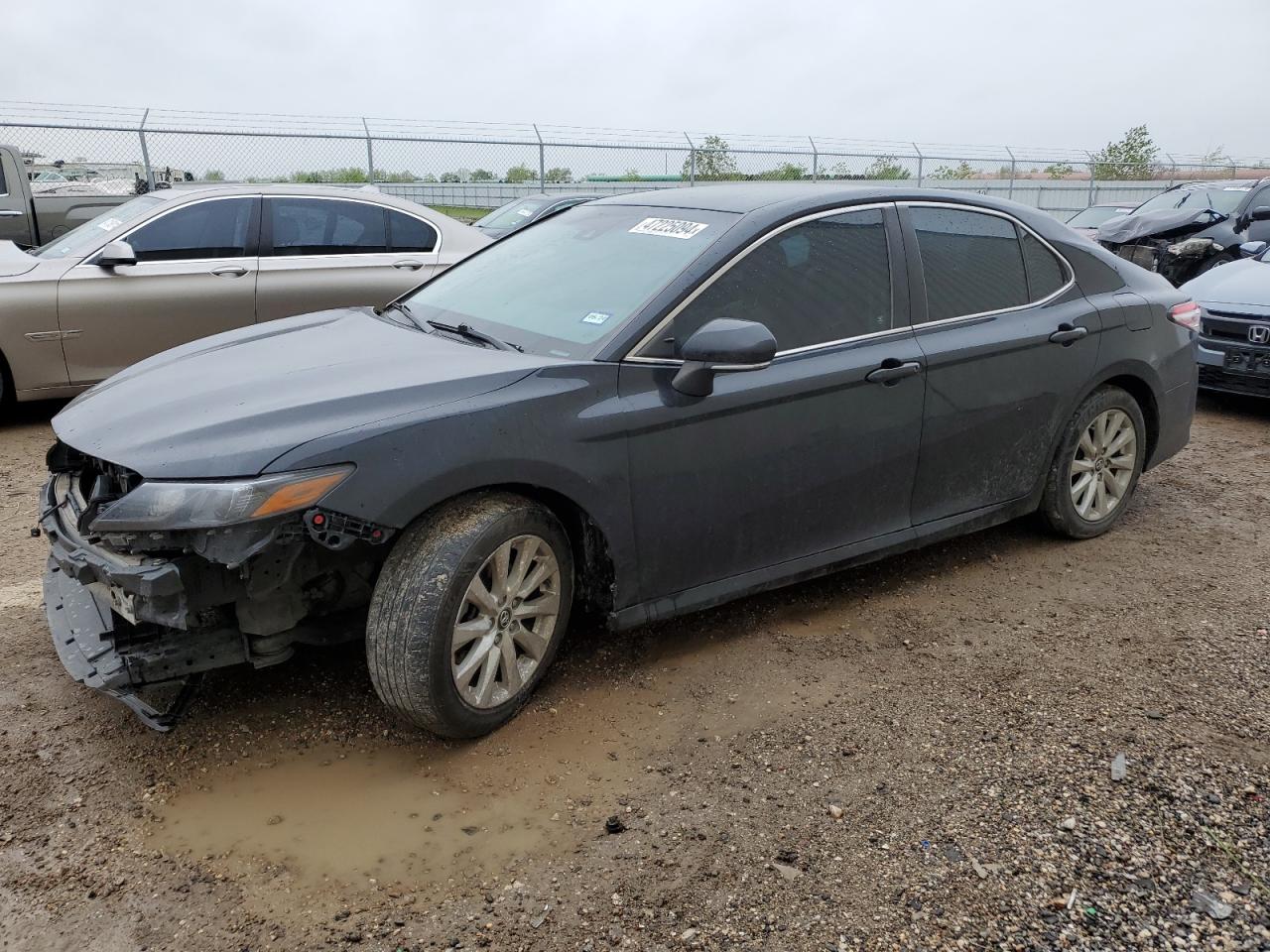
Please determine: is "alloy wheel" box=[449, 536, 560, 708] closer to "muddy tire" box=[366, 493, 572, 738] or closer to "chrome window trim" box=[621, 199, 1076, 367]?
"muddy tire" box=[366, 493, 572, 738]

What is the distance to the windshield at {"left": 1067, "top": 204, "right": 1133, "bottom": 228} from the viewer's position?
14398 millimetres

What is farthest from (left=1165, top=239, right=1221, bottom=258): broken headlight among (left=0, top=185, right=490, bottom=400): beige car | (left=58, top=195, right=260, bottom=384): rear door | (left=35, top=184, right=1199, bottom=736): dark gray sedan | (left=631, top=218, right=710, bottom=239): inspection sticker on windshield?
(left=58, top=195, right=260, bottom=384): rear door

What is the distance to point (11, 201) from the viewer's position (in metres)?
10.1

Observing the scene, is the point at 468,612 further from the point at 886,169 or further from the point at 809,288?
the point at 886,169

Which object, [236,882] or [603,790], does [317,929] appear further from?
[603,790]

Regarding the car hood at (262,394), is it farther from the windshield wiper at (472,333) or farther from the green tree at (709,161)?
the green tree at (709,161)

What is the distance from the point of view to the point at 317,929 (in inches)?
91.6

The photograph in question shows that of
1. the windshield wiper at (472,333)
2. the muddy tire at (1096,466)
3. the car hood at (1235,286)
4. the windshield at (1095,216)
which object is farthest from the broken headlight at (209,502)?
the windshield at (1095,216)

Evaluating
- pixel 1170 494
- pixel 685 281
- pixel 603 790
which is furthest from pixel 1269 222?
pixel 603 790

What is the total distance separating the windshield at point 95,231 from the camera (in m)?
6.54

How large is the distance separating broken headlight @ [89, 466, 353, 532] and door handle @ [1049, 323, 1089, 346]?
314cm

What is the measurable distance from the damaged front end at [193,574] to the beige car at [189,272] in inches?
146

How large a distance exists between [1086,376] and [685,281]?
2.14 metres

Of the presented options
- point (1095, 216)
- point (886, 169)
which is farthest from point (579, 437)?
point (886, 169)
